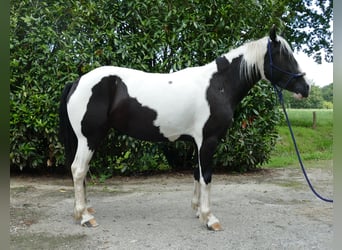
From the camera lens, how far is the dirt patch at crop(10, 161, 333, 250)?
2963 millimetres

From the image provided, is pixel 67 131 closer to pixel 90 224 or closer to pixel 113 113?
pixel 113 113

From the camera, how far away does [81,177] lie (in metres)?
3.36

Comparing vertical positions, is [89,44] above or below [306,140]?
above

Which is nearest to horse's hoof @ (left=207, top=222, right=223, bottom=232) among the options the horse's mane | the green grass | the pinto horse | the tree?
the pinto horse

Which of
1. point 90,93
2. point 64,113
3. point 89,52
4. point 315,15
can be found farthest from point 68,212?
point 315,15

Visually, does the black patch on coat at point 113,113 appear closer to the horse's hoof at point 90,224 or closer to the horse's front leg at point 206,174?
the horse's front leg at point 206,174

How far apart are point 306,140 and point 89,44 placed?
8.43 m

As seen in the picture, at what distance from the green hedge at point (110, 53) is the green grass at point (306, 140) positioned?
317 cm

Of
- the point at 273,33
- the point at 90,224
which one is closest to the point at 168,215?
the point at 90,224

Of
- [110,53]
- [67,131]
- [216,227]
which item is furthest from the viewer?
[110,53]

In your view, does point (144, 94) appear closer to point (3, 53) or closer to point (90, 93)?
point (90, 93)

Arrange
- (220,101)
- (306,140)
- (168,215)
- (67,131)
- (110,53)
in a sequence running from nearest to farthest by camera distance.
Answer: (220,101), (67,131), (168,215), (110,53), (306,140)

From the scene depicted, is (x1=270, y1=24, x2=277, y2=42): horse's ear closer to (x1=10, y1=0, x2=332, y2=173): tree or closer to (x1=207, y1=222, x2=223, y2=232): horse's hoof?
(x1=207, y1=222, x2=223, y2=232): horse's hoof

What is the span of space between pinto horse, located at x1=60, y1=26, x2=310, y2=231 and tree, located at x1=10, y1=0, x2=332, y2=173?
190cm
